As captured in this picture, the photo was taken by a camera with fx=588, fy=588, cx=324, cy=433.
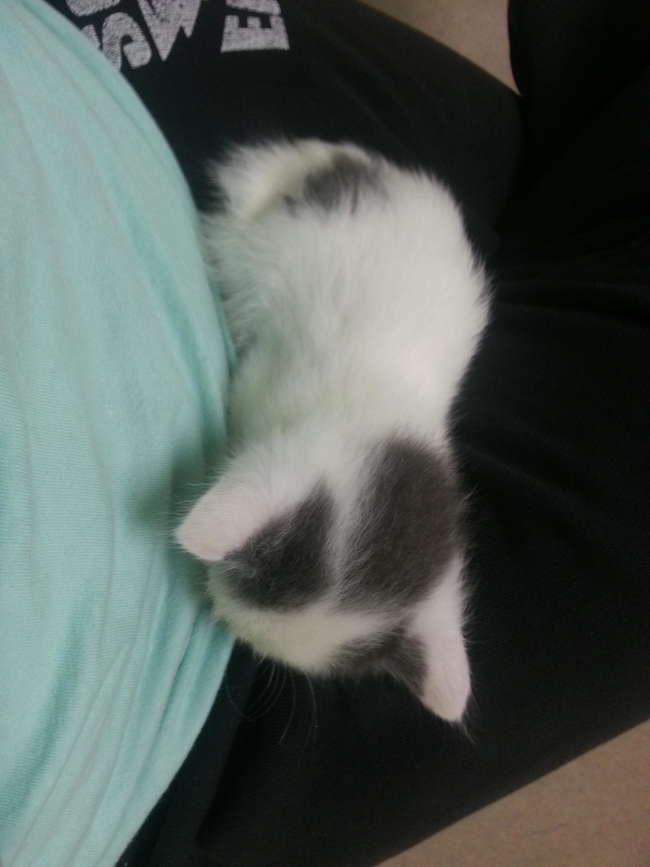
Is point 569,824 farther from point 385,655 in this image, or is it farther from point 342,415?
point 342,415

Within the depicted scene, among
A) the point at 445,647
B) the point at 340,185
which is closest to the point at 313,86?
the point at 340,185

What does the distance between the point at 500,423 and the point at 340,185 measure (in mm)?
502

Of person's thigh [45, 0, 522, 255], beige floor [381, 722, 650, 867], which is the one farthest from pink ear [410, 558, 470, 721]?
beige floor [381, 722, 650, 867]

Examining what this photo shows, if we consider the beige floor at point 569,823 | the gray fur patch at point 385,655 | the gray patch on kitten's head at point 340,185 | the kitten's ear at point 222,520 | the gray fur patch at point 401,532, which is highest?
the gray patch on kitten's head at point 340,185

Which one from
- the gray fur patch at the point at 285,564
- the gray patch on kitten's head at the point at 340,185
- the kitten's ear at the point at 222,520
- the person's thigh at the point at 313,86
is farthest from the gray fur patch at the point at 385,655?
the person's thigh at the point at 313,86

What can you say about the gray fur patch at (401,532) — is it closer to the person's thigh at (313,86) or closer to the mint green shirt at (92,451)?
the mint green shirt at (92,451)

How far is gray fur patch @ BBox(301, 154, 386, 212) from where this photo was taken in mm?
1035

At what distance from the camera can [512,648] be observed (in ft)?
2.73

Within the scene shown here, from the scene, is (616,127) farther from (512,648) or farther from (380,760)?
(380,760)

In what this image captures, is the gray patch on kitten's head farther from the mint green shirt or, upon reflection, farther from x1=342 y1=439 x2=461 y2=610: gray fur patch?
x1=342 y1=439 x2=461 y2=610: gray fur patch

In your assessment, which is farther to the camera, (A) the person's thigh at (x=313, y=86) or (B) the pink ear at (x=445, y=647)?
(A) the person's thigh at (x=313, y=86)

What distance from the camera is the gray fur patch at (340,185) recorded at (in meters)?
1.04

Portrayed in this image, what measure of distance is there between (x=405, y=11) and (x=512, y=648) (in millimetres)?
2163

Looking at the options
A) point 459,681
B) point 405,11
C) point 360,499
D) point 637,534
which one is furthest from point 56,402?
point 405,11
